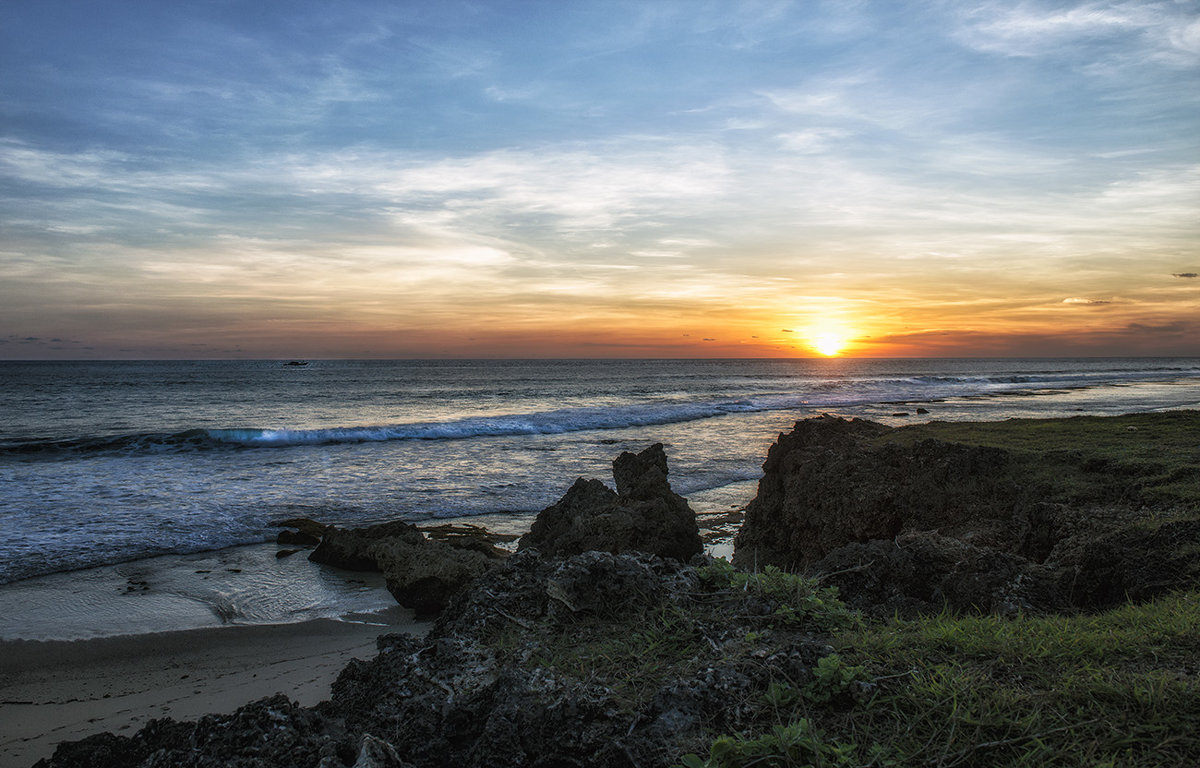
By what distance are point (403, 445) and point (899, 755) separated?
79.1 feet

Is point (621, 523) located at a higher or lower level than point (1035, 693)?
lower

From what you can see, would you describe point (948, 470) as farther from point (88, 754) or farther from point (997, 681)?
point (88, 754)

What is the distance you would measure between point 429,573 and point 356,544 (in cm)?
232

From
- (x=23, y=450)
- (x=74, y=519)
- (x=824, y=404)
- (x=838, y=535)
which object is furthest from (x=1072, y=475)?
(x=824, y=404)

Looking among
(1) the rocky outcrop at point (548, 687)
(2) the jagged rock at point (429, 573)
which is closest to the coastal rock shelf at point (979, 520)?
(1) the rocky outcrop at point (548, 687)

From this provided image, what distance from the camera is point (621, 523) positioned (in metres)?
6.57

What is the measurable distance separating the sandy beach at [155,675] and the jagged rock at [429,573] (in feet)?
1.10

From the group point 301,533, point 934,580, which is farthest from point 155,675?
point 934,580

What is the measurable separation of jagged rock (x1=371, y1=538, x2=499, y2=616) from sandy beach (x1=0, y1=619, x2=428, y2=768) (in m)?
0.34

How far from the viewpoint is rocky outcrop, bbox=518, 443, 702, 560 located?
21.3 ft

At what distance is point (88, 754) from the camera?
2979mm

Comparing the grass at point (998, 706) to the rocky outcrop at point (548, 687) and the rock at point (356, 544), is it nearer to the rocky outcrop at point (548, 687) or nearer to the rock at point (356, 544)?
the rocky outcrop at point (548, 687)

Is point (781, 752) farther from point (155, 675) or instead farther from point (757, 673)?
point (155, 675)

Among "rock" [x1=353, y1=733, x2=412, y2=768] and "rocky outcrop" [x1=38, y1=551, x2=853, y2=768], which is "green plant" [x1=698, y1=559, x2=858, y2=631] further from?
"rock" [x1=353, y1=733, x2=412, y2=768]
